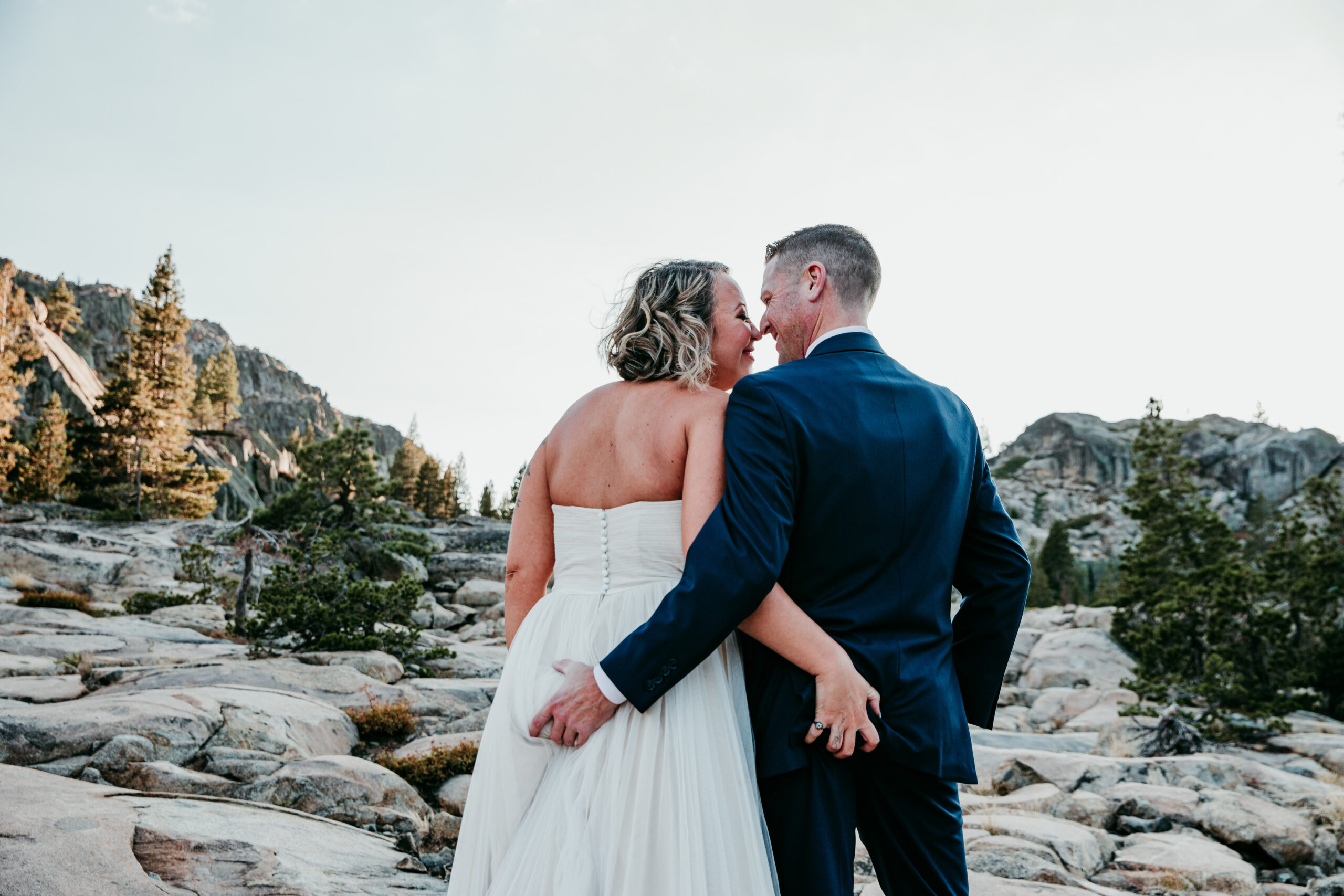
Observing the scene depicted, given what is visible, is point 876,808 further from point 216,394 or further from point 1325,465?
point 1325,465

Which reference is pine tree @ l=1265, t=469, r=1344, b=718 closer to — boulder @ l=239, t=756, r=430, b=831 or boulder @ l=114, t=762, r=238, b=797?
boulder @ l=239, t=756, r=430, b=831

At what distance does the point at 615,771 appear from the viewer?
2162mm

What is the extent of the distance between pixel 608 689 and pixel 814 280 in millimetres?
1405

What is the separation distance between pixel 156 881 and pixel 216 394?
79914mm

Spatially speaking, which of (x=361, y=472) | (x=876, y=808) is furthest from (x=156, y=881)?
(x=361, y=472)

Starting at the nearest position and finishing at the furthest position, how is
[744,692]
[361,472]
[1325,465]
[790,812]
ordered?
[790,812] < [744,692] < [361,472] < [1325,465]

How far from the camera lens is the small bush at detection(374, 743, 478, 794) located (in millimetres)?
6707

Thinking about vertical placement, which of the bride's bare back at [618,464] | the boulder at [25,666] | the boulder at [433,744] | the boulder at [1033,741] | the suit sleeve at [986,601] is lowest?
the boulder at [1033,741]

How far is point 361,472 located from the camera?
19078mm

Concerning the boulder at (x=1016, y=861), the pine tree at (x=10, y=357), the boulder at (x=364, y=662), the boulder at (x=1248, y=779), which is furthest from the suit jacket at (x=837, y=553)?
the pine tree at (x=10, y=357)

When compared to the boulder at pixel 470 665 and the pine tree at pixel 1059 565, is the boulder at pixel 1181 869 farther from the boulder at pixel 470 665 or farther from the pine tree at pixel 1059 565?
the pine tree at pixel 1059 565

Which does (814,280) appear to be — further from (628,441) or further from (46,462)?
(46,462)

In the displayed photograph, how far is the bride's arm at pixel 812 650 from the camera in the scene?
6.72 feet

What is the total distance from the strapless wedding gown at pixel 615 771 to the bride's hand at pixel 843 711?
10.7 inches
